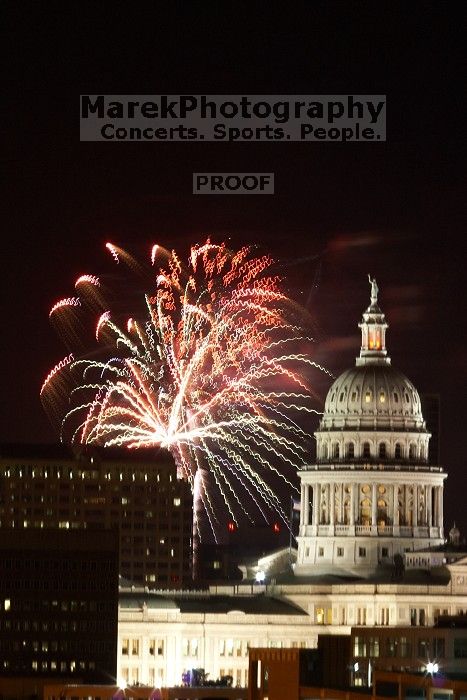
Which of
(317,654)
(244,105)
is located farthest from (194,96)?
(317,654)

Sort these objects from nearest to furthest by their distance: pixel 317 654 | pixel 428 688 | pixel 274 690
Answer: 1. pixel 428 688
2. pixel 274 690
3. pixel 317 654

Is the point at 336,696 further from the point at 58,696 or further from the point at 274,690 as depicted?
the point at 58,696

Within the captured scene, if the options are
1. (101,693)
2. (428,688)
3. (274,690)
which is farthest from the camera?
(101,693)

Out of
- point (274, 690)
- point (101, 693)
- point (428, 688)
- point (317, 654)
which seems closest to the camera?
point (428, 688)

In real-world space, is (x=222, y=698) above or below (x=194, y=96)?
below

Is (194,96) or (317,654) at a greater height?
(194,96)

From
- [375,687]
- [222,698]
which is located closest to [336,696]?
[375,687]

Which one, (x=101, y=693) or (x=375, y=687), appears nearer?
(x=375, y=687)

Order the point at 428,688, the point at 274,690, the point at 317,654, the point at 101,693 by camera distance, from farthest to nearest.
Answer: the point at 101,693
the point at 317,654
the point at 274,690
the point at 428,688

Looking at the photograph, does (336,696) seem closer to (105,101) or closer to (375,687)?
(375,687)

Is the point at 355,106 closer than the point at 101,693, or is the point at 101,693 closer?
the point at 355,106
